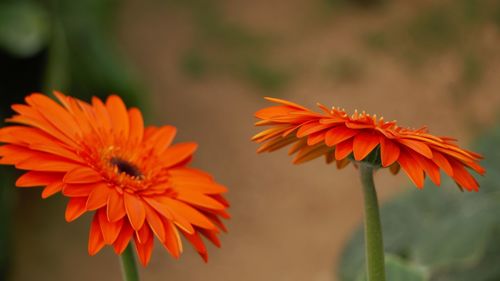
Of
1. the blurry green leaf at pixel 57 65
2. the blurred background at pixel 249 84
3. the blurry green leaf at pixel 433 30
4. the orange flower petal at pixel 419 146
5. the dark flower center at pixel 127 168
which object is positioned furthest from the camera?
the blurry green leaf at pixel 433 30

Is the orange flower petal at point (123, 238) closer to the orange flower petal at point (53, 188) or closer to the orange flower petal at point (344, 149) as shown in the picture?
the orange flower petal at point (53, 188)

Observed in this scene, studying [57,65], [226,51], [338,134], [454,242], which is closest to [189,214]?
[338,134]

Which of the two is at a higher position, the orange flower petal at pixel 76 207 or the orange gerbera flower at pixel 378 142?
the orange gerbera flower at pixel 378 142

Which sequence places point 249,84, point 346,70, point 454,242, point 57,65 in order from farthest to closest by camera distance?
point 346,70 → point 249,84 → point 57,65 → point 454,242

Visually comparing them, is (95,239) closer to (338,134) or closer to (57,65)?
(338,134)

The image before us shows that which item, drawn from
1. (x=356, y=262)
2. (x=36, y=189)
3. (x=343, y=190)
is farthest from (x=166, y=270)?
(x=356, y=262)

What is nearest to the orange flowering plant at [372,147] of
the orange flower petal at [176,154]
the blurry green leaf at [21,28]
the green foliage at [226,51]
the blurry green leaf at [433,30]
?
the orange flower petal at [176,154]
